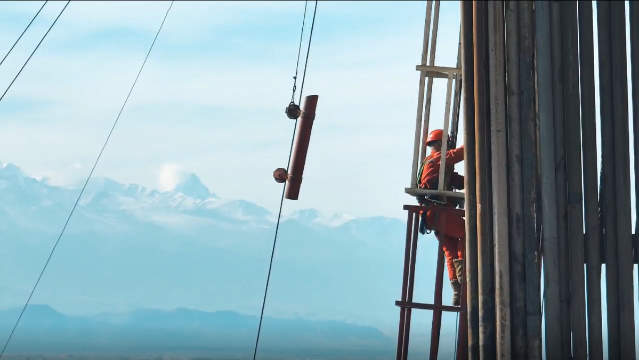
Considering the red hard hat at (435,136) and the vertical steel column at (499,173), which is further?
the red hard hat at (435,136)

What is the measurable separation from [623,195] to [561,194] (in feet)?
2.02

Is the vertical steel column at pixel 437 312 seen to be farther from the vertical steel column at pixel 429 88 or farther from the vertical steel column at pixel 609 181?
the vertical steel column at pixel 609 181

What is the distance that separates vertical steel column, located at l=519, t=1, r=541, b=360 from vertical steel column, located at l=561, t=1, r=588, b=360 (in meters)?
0.33

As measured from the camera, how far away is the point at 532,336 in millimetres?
10969

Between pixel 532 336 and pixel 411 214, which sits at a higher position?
pixel 411 214

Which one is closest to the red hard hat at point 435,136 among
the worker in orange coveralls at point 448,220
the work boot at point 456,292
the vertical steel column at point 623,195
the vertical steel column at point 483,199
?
the worker in orange coveralls at point 448,220

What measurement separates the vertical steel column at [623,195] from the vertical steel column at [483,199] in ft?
4.12

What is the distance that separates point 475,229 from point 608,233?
131 cm

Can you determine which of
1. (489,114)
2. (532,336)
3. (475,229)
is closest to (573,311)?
(532,336)

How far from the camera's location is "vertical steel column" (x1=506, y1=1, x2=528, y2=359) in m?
11.0

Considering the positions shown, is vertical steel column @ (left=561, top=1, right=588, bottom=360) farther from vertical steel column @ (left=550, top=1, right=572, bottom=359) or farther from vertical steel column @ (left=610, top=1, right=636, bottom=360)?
vertical steel column @ (left=610, top=1, right=636, bottom=360)

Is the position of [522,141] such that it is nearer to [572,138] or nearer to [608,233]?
[572,138]

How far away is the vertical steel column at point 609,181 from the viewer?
11.0 m

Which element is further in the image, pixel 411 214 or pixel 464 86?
pixel 411 214
